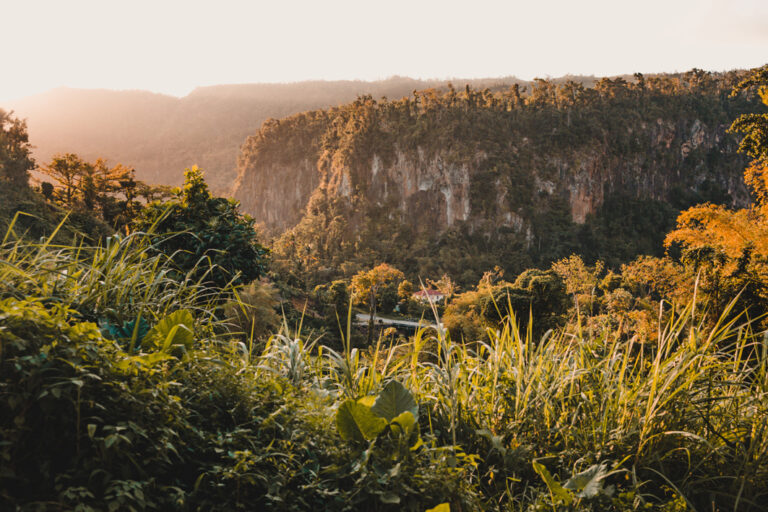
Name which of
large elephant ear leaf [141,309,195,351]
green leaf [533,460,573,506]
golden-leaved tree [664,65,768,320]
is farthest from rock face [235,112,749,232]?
green leaf [533,460,573,506]

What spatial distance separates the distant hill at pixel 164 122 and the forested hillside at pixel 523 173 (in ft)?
115

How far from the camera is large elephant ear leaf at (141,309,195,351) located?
5.33 ft

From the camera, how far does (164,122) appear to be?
372 feet

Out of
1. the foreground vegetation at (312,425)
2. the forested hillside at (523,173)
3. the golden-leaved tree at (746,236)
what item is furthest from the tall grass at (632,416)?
the forested hillside at (523,173)

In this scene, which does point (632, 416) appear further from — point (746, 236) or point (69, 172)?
point (69, 172)

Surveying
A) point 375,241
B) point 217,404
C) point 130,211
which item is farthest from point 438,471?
point 375,241

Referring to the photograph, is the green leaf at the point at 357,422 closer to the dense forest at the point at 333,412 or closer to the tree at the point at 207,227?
the dense forest at the point at 333,412

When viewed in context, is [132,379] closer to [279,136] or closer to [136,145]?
[279,136]

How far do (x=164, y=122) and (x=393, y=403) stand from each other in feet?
425

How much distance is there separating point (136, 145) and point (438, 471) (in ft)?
381

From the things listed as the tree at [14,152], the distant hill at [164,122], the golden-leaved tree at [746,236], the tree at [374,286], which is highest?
the distant hill at [164,122]

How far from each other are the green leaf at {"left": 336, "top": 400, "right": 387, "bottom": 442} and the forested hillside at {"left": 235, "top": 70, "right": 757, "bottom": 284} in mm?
Result: 55941

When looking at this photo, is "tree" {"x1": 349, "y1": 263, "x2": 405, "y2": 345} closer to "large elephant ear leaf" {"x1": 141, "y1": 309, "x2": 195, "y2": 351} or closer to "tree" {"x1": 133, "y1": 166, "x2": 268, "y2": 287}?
"tree" {"x1": 133, "y1": 166, "x2": 268, "y2": 287}

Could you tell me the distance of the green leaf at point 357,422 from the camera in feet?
Result: 4.86
